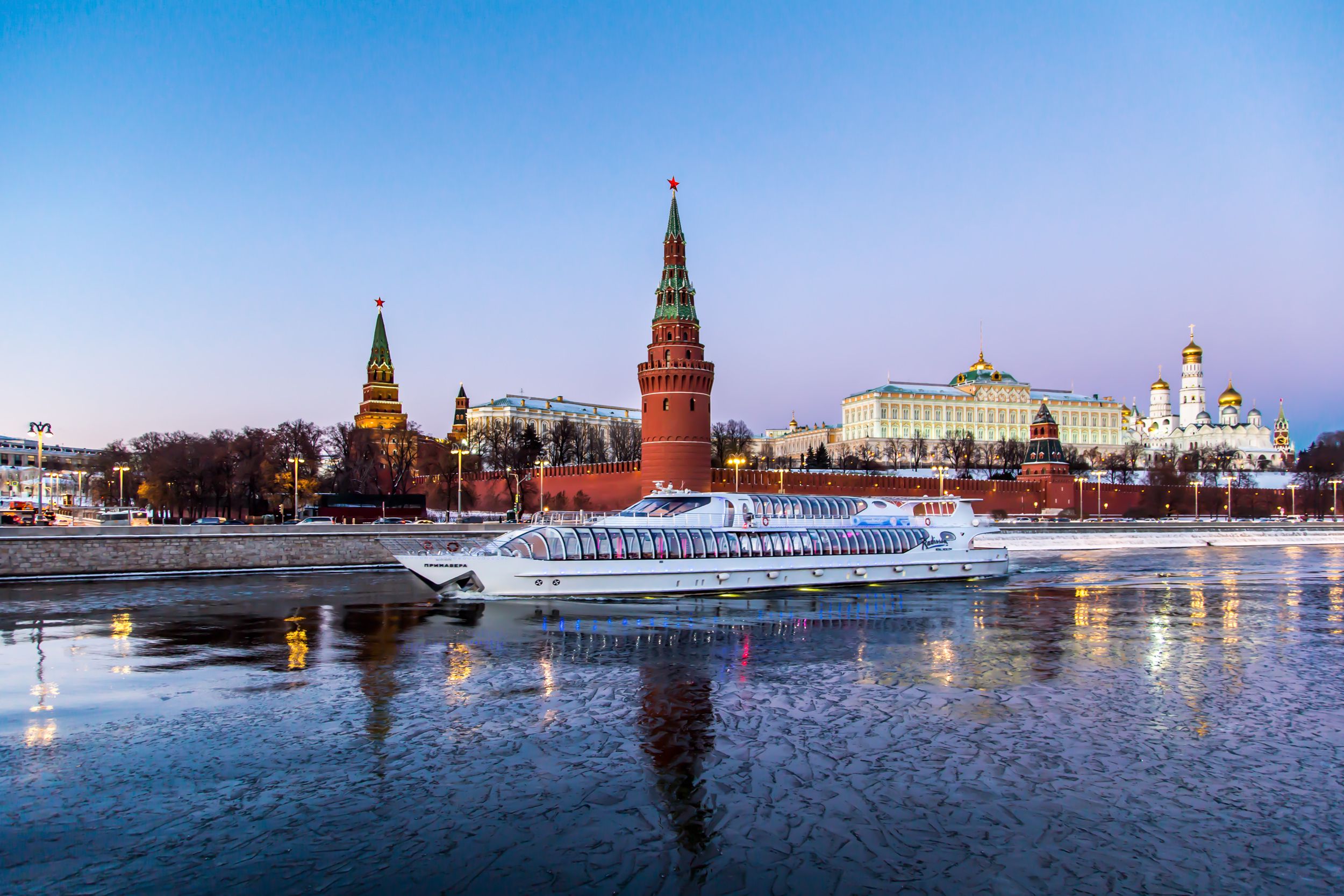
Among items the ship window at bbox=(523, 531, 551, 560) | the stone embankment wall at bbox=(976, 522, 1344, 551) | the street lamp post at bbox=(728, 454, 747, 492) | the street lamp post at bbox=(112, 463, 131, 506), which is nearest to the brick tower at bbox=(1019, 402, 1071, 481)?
the stone embankment wall at bbox=(976, 522, 1344, 551)

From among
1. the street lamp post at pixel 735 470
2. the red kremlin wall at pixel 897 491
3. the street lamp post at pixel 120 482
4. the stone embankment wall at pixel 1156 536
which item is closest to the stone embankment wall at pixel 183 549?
the street lamp post at pixel 735 470

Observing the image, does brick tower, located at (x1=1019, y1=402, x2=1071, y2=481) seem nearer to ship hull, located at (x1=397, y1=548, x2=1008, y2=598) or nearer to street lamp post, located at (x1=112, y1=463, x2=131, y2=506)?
ship hull, located at (x1=397, y1=548, x2=1008, y2=598)

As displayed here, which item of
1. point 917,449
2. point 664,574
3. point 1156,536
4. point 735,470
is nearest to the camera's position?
point 664,574

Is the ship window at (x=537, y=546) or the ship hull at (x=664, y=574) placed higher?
the ship window at (x=537, y=546)

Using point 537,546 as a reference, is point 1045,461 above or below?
above

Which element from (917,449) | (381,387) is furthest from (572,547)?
(917,449)

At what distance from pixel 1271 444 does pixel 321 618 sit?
19547 centimetres

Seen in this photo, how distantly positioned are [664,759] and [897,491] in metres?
73.1

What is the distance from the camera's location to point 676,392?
2670 inches

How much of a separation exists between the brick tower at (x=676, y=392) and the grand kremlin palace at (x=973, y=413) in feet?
274

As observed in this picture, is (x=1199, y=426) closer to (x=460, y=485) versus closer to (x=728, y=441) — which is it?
(x=728, y=441)

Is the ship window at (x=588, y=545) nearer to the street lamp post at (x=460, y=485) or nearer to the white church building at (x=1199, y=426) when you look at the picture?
the street lamp post at (x=460, y=485)

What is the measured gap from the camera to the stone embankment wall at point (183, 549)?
3350 centimetres

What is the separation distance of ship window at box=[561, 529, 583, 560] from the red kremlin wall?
126 feet
